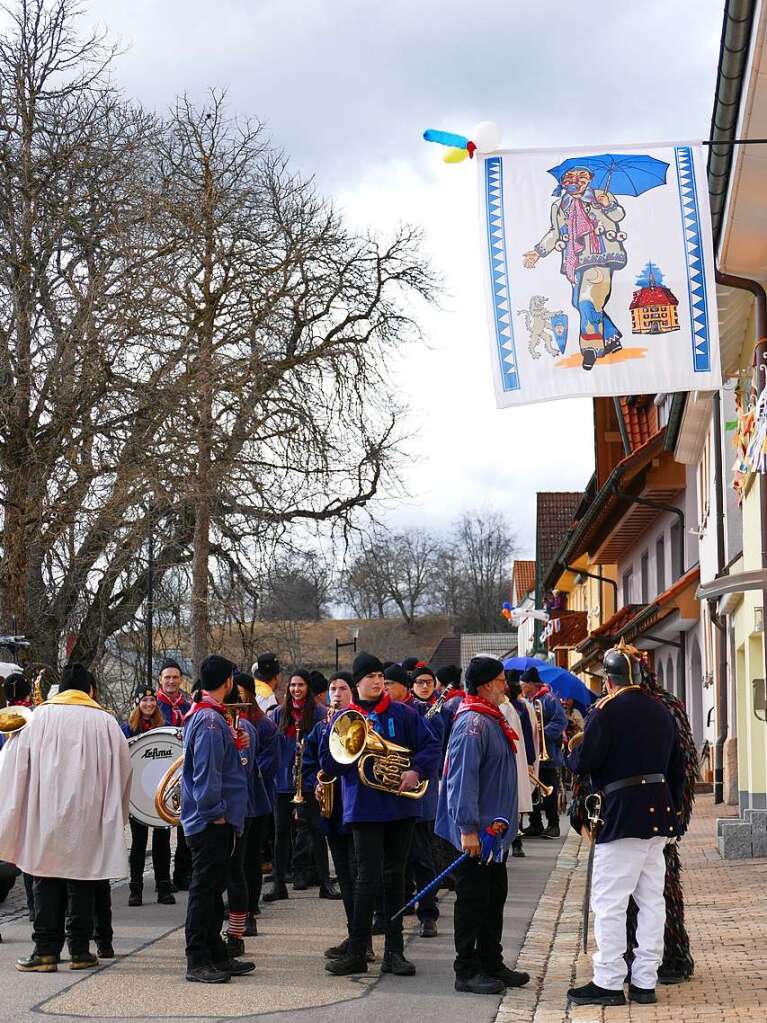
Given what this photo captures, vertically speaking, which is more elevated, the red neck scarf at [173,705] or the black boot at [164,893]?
the red neck scarf at [173,705]

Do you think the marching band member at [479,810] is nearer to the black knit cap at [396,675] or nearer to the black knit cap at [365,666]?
the black knit cap at [365,666]

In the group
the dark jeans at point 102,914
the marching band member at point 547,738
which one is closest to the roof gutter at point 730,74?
the dark jeans at point 102,914

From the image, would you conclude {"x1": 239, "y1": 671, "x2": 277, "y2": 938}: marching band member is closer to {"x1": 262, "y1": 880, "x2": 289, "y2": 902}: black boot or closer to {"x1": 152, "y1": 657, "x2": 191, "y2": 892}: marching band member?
{"x1": 262, "y1": 880, "x2": 289, "y2": 902}: black boot

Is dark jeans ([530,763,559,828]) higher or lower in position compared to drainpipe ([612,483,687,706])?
lower

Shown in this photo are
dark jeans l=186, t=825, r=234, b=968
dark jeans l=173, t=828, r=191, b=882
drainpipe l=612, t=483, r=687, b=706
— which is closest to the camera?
dark jeans l=186, t=825, r=234, b=968

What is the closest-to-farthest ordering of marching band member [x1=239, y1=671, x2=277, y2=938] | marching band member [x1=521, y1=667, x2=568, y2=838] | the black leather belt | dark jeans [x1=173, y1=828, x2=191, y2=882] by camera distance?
1. the black leather belt
2. marching band member [x1=239, y1=671, x2=277, y2=938]
3. dark jeans [x1=173, y1=828, x2=191, y2=882]
4. marching band member [x1=521, y1=667, x2=568, y2=838]

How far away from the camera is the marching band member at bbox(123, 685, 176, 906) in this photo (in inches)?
490

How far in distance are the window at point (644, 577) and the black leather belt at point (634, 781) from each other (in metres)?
27.8

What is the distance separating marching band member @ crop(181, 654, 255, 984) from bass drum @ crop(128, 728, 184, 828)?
9.77ft

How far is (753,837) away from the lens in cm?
1485

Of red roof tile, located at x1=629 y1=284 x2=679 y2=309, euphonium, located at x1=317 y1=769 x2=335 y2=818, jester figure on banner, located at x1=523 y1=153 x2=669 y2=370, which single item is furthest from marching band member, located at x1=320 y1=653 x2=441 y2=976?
red roof tile, located at x1=629 y1=284 x2=679 y2=309

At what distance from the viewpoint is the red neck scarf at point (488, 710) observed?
28.0ft

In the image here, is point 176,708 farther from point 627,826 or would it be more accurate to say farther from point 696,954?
point 627,826

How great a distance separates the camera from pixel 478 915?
8.38 metres
